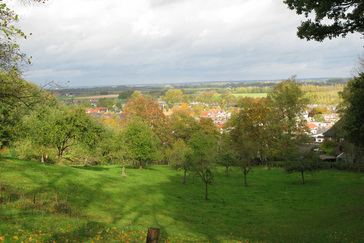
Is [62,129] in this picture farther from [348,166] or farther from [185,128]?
[348,166]

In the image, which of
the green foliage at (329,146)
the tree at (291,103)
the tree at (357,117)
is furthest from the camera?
the green foliage at (329,146)

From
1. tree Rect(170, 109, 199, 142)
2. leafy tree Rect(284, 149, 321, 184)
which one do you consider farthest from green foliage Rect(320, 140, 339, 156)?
tree Rect(170, 109, 199, 142)

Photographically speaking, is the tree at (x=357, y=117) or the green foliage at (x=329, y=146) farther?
the green foliage at (x=329, y=146)

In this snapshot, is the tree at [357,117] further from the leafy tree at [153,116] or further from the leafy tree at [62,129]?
the leafy tree at [153,116]

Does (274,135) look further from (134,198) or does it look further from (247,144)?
(134,198)

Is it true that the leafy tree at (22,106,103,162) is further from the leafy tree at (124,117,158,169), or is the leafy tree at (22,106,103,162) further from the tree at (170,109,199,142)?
the tree at (170,109,199,142)

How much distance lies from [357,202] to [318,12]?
21.0 metres

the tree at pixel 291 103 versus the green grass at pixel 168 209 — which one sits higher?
the tree at pixel 291 103

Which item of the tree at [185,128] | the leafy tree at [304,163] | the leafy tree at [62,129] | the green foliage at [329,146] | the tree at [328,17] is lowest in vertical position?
the green foliage at [329,146]

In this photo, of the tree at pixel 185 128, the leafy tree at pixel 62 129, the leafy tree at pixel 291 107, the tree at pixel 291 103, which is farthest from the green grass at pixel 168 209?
the tree at pixel 185 128

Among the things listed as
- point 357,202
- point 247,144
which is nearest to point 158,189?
point 247,144

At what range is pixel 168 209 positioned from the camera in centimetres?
2384

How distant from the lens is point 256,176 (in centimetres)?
4712

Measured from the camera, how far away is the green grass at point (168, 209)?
11872mm
